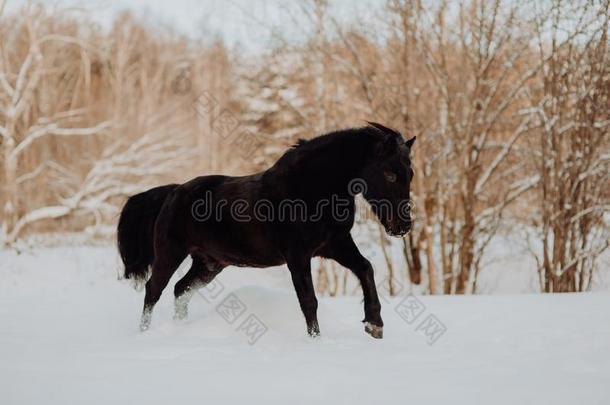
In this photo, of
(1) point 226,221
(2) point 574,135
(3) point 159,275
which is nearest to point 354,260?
(1) point 226,221

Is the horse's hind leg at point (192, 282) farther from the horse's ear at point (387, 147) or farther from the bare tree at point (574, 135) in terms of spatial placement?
the bare tree at point (574, 135)

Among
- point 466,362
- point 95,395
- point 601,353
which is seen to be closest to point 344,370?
point 466,362

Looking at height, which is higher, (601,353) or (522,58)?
(522,58)

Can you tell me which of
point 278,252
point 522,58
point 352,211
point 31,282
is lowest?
point 31,282

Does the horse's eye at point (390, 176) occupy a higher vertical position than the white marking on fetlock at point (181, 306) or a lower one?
higher

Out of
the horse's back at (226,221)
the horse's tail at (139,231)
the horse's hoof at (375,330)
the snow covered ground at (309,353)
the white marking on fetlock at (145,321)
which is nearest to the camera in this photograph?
the snow covered ground at (309,353)

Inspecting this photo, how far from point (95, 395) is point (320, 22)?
9630 millimetres

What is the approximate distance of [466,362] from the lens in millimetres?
3627

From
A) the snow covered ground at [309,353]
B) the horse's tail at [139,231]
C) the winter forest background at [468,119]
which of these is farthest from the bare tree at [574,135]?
the horse's tail at [139,231]

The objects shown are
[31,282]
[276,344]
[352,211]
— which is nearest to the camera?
[276,344]

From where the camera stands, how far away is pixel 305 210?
454cm

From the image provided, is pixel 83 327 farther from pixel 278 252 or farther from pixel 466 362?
pixel 466 362

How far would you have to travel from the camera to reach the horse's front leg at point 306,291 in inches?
176

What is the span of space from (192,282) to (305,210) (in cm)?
172
